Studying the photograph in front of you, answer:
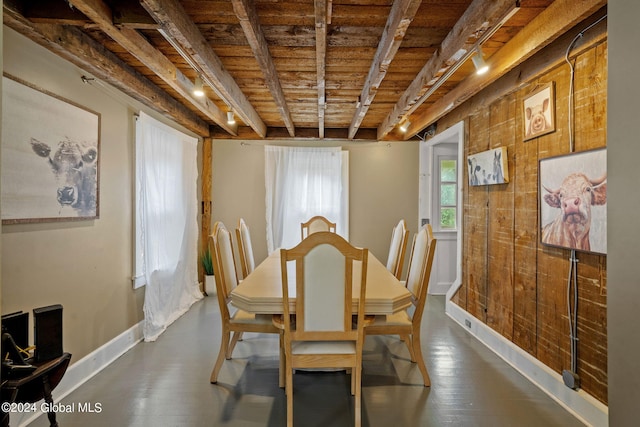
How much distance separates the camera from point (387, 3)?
2.01 meters

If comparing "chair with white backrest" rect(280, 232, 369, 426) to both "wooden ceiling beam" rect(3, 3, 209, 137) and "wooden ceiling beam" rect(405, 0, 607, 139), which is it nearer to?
"wooden ceiling beam" rect(405, 0, 607, 139)

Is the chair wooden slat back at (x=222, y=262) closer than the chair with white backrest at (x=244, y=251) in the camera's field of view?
Yes

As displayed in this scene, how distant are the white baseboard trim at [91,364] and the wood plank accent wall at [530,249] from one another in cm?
321

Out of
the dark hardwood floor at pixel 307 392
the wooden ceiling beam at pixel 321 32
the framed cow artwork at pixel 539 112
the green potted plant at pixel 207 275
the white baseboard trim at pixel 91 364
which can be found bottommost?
the dark hardwood floor at pixel 307 392

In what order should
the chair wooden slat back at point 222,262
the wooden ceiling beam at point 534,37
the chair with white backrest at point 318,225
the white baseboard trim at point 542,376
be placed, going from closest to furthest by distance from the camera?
the wooden ceiling beam at point 534,37 < the white baseboard trim at point 542,376 < the chair wooden slat back at point 222,262 < the chair with white backrest at point 318,225

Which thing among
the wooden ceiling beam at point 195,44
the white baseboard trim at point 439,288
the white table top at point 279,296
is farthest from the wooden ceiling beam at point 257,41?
the white baseboard trim at point 439,288

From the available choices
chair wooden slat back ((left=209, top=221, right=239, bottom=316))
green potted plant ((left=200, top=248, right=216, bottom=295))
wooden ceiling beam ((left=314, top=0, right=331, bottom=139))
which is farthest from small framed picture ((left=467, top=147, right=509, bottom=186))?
green potted plant ((left=200, top=248, right=216, bottom=295))

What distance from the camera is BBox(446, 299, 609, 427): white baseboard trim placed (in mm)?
1998

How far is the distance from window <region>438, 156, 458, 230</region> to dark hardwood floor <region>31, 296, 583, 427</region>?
7.28ft

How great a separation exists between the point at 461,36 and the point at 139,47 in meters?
1.98

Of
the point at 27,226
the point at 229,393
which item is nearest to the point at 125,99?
the point at 27,226

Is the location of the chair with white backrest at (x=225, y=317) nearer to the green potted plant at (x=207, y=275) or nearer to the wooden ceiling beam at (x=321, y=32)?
the wooden ceiling beam at (x=321, y=32)

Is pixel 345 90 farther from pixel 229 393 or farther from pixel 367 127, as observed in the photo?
pixel 229 393

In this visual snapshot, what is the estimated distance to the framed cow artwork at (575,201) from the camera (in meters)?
1.91
